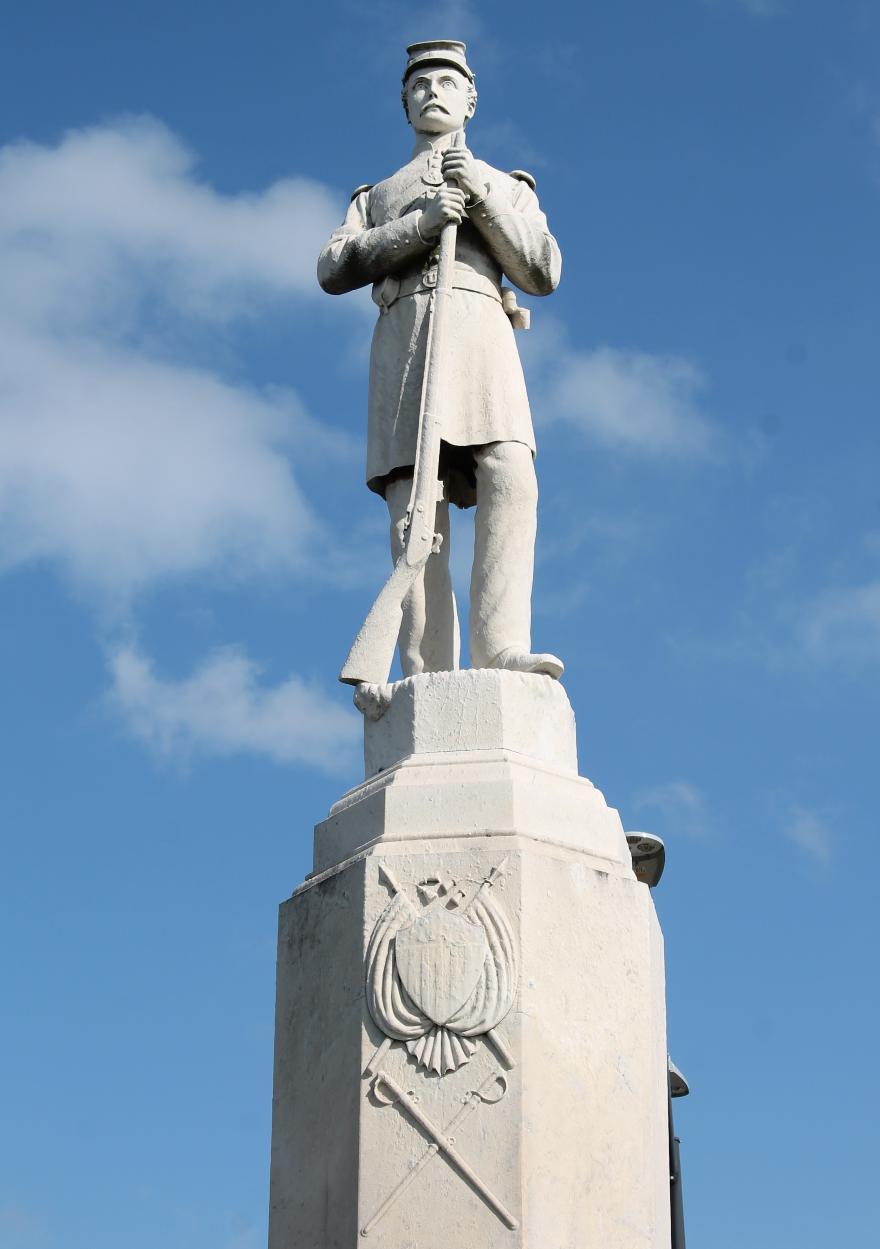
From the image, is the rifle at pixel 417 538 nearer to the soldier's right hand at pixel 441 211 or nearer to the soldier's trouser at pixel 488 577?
the soldier's trouser at pixel 488 577

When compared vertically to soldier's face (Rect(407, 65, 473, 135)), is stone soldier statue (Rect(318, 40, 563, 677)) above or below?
below

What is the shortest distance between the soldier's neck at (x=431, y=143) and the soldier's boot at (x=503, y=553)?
1836 millimetres

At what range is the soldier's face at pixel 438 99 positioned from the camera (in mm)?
10945

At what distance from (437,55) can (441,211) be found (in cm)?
117

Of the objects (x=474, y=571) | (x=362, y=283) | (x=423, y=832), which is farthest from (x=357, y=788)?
(x=362, y=283)

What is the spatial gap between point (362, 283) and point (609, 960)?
388 cm

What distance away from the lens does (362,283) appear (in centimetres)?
1080

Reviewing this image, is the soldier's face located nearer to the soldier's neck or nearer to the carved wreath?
the soldier's neck

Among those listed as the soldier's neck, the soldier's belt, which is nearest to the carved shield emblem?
the soldier's belt

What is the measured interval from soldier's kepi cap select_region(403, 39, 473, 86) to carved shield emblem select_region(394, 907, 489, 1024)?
4.71 m

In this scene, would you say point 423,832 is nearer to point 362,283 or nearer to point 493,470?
point 493,470

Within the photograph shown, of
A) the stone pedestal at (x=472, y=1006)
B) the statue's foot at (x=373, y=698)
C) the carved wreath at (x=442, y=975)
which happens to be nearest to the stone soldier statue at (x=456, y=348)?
the statue's foot at (x=373, y=698)

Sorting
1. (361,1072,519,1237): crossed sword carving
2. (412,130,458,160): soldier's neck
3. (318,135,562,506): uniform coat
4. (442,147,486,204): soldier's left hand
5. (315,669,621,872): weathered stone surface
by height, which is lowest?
(361,1072,519,1237): crossed sword carving

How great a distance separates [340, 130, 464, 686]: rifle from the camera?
32.3ft
